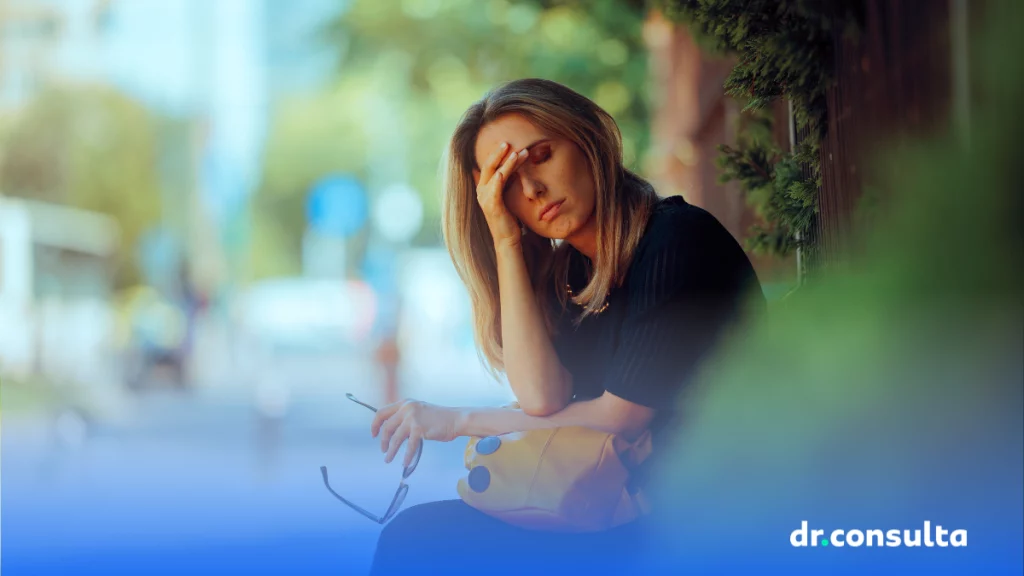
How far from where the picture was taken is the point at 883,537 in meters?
1.82

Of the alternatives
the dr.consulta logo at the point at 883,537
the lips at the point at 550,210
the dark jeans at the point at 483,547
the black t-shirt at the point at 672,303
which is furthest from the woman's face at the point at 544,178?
the dr.consulta logo at the point at 883,537

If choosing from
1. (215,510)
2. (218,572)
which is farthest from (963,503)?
(215,510)

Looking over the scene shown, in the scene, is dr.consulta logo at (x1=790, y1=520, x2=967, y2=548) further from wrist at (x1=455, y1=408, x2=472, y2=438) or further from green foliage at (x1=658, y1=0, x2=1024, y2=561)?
wrist at (x1=455, y1=408, x2=472, y2=438)

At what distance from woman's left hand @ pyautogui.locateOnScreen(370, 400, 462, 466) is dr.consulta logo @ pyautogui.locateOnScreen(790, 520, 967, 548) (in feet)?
2.03

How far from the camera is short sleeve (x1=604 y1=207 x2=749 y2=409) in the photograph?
1906 mm

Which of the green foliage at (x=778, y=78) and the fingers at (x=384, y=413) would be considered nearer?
the green foliage at (x=778, y=78)

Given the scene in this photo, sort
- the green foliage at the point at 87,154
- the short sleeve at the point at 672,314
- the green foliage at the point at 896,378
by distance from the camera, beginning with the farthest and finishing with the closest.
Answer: the green foliage at the point at 87,154 < the short sleeve at the point at 672,314 < the green foliage at the point at 896,378

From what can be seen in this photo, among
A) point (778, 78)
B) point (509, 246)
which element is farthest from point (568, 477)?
point (778, 78)

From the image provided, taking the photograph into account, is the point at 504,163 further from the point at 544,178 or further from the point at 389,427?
the point at 389,427

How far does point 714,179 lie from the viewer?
2.66 m

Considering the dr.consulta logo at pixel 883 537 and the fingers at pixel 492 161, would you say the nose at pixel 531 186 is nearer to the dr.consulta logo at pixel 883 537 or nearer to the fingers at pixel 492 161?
the fingers at pixel 492 161

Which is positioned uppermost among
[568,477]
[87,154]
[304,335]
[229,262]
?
[87,154]

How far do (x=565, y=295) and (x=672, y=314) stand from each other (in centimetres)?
25

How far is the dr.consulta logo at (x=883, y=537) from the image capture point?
70.2 inches
